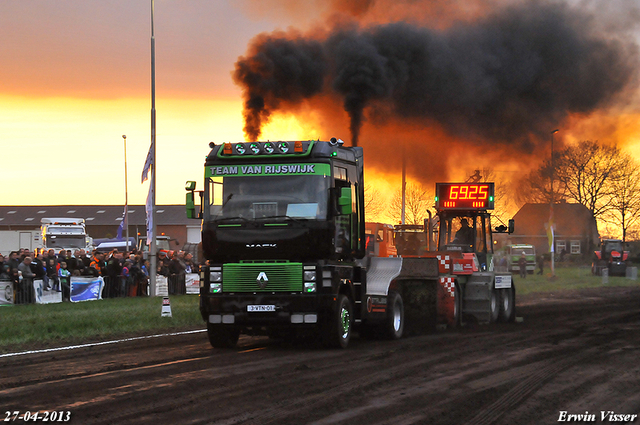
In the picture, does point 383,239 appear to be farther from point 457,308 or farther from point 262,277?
point 262,277

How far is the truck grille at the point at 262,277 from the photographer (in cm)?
1312

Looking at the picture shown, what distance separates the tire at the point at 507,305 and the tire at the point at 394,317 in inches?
205

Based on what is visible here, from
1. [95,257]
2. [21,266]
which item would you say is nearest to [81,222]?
[95,257]

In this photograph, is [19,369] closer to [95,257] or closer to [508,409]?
[508,409]

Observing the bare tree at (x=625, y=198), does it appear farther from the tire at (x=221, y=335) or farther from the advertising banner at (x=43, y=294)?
the tire at (x=221, y=335)

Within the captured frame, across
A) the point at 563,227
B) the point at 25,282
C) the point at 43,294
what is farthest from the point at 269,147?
the point at 563,227

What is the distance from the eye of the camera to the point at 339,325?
13430mm

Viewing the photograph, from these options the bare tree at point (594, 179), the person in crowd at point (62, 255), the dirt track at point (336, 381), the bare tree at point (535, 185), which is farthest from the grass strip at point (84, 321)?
the bare tree at point (594, 179)

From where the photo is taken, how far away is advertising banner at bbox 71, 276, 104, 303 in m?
25.2

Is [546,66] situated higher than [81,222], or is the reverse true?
[546,66]

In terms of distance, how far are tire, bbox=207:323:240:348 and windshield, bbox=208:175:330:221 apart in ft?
6.33

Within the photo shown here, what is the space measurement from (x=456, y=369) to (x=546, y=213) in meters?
69.0

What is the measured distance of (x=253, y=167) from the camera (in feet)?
44.1

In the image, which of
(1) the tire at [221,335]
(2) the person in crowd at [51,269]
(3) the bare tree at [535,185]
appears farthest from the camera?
(3) the bare tree at [535,185]
